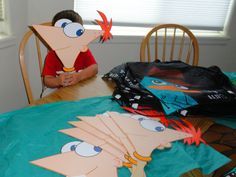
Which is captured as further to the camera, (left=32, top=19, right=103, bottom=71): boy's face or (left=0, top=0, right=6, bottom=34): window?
(left=0, top=0, right=6, bottom=34): window

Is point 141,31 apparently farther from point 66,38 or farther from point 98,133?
point 98,133

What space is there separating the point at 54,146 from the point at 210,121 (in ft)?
1.92

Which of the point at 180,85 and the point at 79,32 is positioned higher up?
the point at 79,32

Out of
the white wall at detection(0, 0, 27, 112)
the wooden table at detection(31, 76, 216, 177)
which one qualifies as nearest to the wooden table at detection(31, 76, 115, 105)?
the wooden table at detection(31, 76, 216, 177)

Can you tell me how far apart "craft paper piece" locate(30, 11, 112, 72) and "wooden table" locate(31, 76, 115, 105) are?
0.12 m

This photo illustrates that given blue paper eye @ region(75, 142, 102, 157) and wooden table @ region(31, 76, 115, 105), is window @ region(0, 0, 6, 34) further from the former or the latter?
blue paper eye @ region(75, 142, 102, 157)

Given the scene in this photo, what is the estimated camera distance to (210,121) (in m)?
1.05

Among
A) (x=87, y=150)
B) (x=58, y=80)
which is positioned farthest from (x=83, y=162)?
(x=58, y=80)

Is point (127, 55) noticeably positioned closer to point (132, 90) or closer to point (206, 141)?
point (132, 90)

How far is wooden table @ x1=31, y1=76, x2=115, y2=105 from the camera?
1126 millimetres

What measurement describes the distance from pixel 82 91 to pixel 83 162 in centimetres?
50

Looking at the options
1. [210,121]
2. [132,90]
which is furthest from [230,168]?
[132,90]

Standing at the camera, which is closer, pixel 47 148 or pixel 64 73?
pixel 47 148

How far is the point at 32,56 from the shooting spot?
6.59ft
